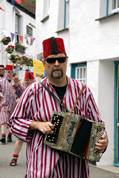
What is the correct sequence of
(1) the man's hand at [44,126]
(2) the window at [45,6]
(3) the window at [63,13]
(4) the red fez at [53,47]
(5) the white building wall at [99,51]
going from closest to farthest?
(1) the man's hand at [44,126] < (4) the red fez at [53,47] < (5) the white building wall at [99,51] < (3) the window at [63,13] < (2) the window at [45,6]

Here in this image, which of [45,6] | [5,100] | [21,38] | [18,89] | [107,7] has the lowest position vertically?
[5,100]

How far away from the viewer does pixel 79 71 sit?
42.9 feet

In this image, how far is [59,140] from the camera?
4.36m

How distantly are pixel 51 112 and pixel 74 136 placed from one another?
251 mm

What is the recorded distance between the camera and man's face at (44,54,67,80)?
448 cm

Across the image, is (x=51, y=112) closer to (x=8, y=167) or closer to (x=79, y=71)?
(x=8, y=167)

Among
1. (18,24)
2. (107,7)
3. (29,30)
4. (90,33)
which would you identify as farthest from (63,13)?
(29,30)

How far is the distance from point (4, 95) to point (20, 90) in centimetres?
199

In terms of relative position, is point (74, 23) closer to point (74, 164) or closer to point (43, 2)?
point (43, 2)

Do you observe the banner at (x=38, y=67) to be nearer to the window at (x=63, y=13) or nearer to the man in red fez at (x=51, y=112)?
the window at (x=63, y=13)

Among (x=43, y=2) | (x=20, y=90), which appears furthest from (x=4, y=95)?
(x=43, y=2)

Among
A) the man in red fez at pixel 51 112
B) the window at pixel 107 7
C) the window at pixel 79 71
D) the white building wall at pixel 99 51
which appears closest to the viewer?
the man in red fez at pixel 51 112

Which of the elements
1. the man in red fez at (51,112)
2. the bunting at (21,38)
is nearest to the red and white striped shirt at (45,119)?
the man in red fez at (51,112)

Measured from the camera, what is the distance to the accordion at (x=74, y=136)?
14.3ft
